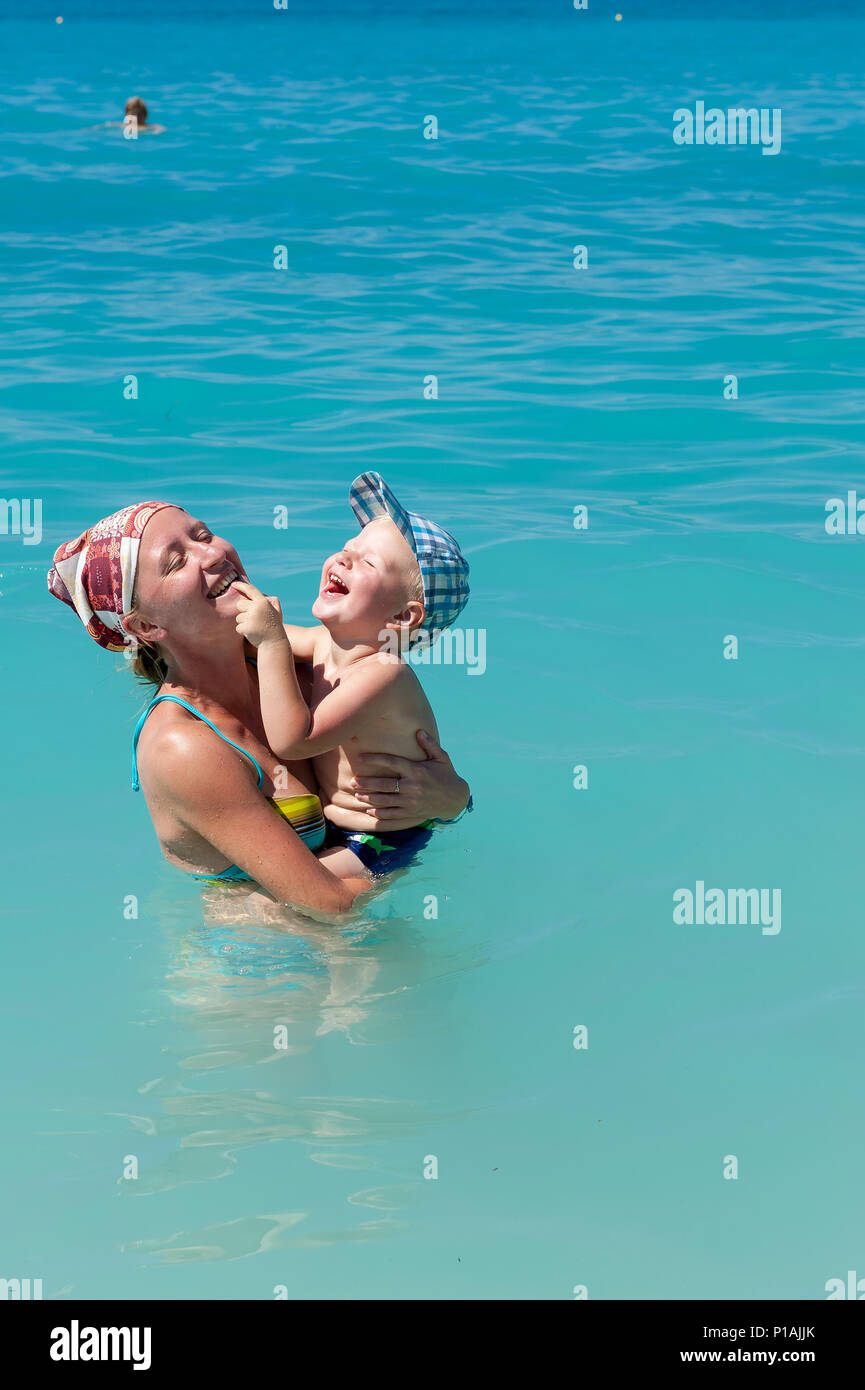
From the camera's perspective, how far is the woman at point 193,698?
4.06 meters

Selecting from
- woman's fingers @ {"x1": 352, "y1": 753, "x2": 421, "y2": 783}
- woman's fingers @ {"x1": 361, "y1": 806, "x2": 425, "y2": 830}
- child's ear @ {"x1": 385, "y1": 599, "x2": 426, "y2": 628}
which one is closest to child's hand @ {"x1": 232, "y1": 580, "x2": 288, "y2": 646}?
child's ear @ {"x1": 385, "y1": 599, "x2": 426, "y2": 628}

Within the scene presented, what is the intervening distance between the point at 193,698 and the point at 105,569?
48cm

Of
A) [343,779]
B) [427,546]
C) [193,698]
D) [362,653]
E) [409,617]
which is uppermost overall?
[427,546]

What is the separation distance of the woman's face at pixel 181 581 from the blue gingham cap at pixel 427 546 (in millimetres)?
530

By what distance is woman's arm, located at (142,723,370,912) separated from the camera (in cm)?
407

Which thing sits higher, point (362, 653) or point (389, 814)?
point (362, 653)

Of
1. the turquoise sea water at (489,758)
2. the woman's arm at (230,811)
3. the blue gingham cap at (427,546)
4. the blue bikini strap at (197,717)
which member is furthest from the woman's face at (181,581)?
the turquoise sea water at (489,758)

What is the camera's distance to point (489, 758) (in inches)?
251

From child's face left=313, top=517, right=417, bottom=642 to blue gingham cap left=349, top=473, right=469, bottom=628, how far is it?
0.04 m

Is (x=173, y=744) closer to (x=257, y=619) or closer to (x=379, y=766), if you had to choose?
(x=257, y=619)

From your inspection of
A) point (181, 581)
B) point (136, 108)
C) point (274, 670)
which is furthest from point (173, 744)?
point (136, 108)

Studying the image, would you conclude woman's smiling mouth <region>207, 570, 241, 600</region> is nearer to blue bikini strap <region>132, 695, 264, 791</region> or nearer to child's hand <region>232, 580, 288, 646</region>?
child's hand <region>232, 580, 288, 646</region>

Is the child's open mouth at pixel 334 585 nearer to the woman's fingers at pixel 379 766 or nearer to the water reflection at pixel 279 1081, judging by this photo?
the woman's fingers at pixel 379 766
